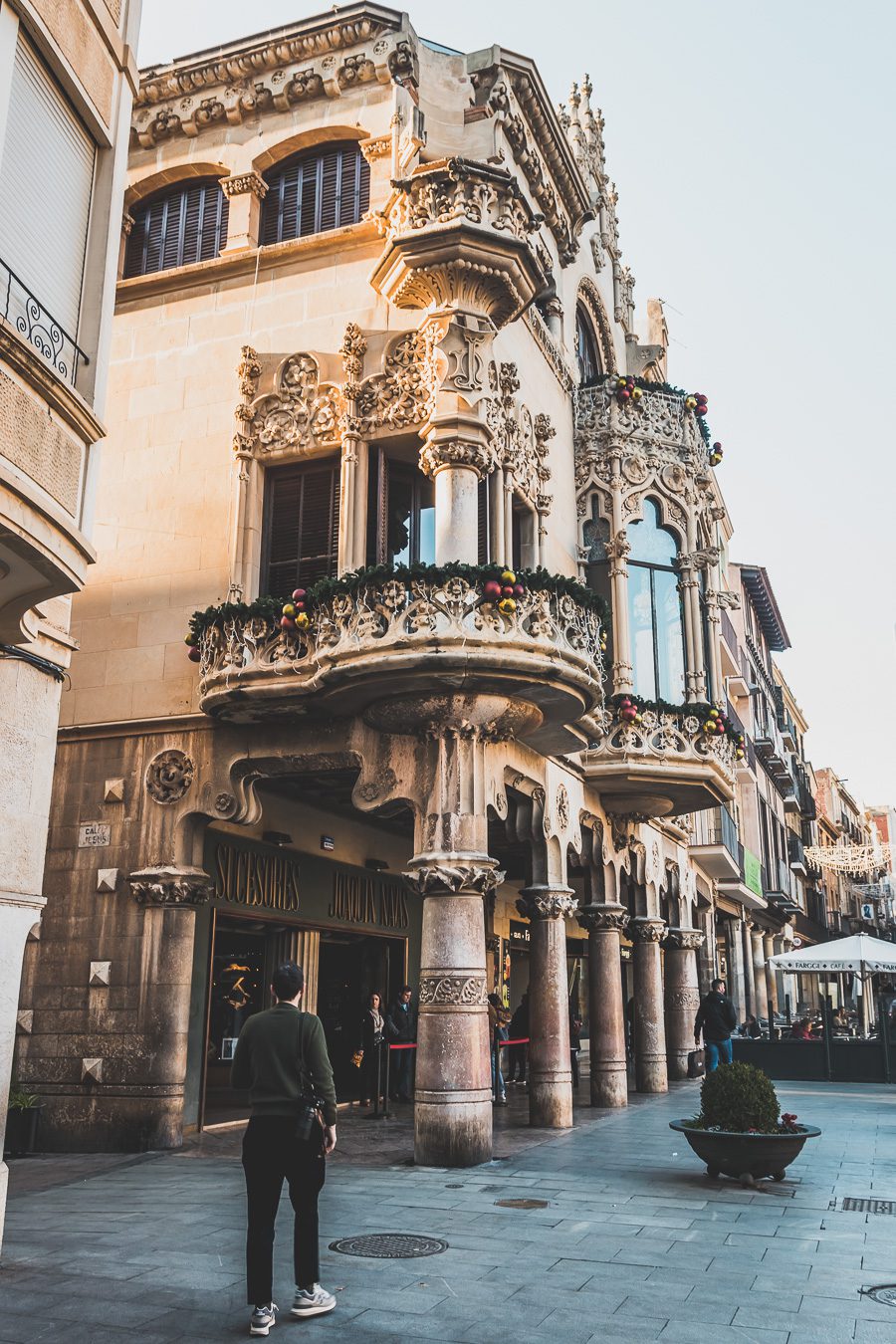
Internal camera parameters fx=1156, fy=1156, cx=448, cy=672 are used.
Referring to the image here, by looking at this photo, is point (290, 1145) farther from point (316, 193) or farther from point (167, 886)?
point (316, 193)

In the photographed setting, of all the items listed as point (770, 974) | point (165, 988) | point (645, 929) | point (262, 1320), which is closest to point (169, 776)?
point (165, 988)

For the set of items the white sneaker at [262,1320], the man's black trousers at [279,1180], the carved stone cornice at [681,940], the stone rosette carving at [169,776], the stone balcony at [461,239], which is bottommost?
the white sneaker at [262,1320]

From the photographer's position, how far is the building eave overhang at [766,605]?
160 feet

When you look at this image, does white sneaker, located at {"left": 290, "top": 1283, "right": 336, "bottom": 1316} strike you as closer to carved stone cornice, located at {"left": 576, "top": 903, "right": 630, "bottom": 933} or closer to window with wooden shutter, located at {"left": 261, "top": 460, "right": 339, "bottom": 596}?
window with wooden shutter, located at {"left": 261, "top": 460, "right": 339, "bottom": 596}

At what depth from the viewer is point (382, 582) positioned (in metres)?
13.5

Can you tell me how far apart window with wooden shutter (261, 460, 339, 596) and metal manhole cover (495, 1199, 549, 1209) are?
8480 millimetres

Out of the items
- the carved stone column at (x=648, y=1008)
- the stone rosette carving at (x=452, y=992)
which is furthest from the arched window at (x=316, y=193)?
the carved stone column at (x=648, y=1008)

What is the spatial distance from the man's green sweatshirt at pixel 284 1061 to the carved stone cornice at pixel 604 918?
44.7 ft

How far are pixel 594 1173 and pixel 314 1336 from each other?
651 centimetres

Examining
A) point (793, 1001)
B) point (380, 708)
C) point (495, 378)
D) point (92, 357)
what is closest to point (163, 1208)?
point (380, 708)

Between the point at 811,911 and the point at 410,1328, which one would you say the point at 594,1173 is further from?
the point at 811,911

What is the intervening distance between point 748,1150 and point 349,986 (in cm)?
1070

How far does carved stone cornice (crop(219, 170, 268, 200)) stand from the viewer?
18250 mm

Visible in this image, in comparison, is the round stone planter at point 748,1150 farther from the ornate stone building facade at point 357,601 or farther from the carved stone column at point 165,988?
the carved stone column at point 165,988
